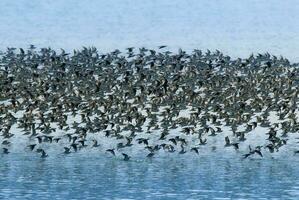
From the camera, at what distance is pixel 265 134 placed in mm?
59844

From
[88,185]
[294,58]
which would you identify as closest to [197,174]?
[88,185]

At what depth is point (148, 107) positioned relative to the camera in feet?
209

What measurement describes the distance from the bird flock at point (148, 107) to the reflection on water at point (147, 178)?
1.23 metres

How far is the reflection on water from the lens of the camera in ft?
162

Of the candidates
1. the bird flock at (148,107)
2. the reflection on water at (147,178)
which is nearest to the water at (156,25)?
the bird flock at (148,107)

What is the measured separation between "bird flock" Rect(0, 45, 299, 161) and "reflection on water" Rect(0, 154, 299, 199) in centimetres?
123

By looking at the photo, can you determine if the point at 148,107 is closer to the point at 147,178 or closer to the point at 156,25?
the point at 147,178

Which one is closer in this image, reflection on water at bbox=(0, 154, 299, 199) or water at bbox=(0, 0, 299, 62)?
reflection on water at bbox=(0, 154, 299, 199)

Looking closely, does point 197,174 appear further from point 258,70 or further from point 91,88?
point 258,70

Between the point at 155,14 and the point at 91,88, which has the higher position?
the point at 155,14

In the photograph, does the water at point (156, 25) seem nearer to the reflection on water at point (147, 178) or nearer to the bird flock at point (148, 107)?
the bird flock at point (148, 107)

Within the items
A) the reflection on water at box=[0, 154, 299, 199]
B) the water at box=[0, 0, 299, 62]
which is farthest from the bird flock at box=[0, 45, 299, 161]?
the water at box=[0, 0, 299, 62]

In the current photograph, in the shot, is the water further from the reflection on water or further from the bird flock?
the reflection on water

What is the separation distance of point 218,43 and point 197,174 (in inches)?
2089
